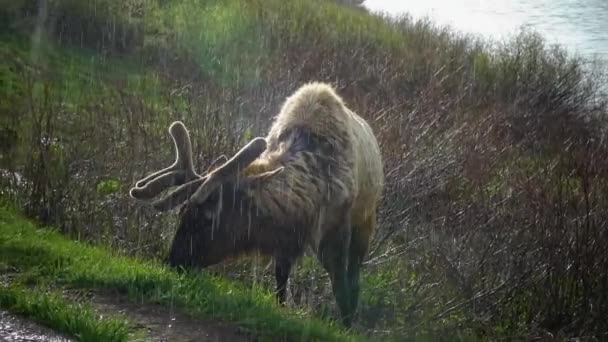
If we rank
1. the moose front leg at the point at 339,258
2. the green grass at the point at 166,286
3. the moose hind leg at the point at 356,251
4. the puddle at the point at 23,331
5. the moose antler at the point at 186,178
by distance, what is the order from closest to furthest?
the puddle at the point at 23,331
the green grass at the point at 166,286
the moose antler at the point at 186,178
the moose front leg at the point at 339,258
the moose hind leg at the point at 356,251

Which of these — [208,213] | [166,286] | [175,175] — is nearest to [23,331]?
[166,286]

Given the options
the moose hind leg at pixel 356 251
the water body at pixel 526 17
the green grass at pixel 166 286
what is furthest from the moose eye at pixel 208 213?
the water body at pixel 526 17

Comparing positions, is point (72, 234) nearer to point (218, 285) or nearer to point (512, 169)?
point (218, 285)

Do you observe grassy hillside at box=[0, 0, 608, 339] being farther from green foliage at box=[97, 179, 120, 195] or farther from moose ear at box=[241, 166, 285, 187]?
moose ear at box=[241, 166, 285, 187]

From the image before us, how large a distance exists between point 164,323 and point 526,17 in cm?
3208

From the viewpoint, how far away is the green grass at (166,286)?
6.43 m

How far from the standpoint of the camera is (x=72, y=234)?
30.2 ft

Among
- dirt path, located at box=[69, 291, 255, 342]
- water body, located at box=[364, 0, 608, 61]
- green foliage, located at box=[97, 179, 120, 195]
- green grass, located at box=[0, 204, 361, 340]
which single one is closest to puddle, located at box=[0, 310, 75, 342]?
green grass, located at box=[0, 204, 361, 340]

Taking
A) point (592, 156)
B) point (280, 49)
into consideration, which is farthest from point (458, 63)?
point (592, 156)

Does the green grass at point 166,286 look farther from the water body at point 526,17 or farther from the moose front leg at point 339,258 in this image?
the water body at point 526,17

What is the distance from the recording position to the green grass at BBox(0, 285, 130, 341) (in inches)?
225

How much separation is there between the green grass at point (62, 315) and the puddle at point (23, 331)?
0.06 metres

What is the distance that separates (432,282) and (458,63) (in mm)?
16311

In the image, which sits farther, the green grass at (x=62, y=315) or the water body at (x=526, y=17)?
the water body at (x=526, y=17)
